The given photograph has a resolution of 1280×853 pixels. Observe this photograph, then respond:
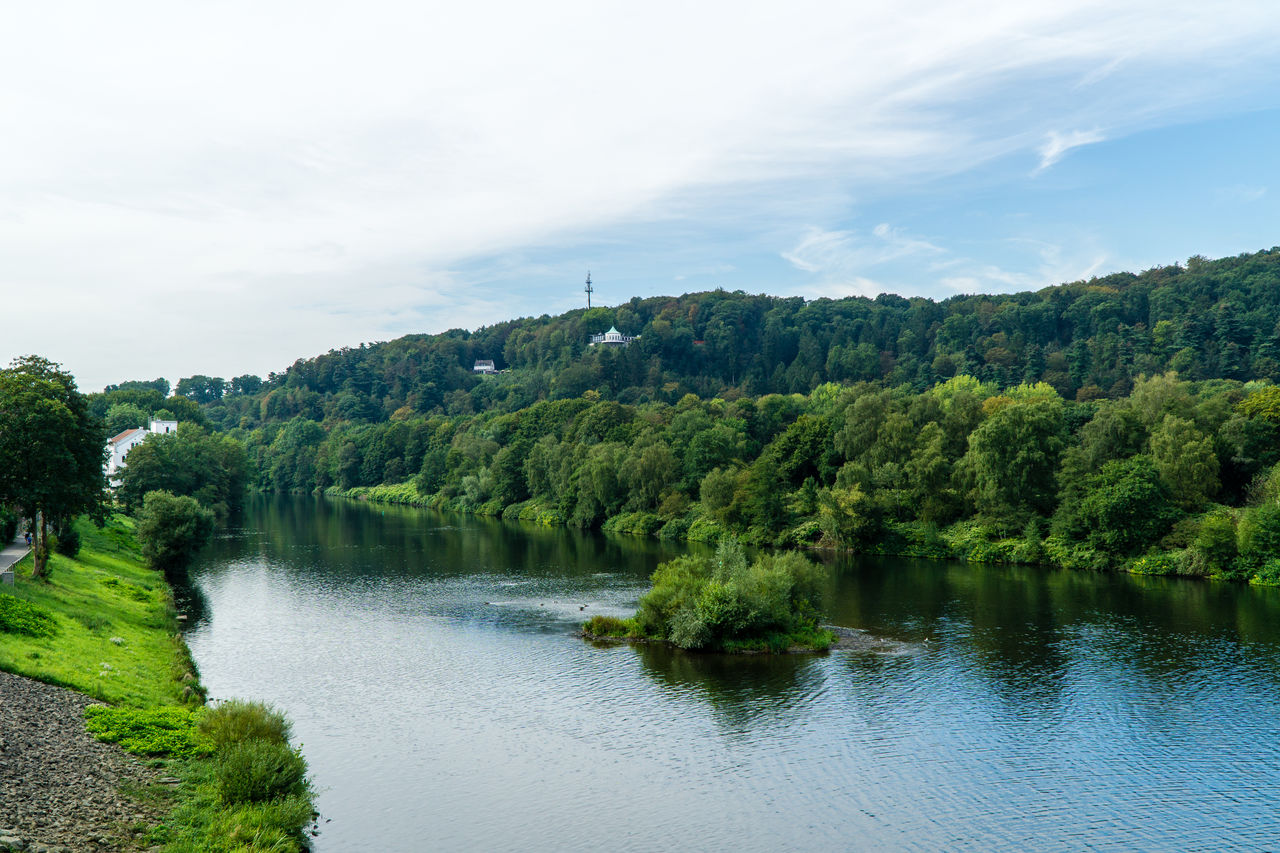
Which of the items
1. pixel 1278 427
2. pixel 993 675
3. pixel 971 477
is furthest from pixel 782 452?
pixel 993 675

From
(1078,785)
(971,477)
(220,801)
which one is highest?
(971,477)

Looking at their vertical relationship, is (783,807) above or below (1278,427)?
below

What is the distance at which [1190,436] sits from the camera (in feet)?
212

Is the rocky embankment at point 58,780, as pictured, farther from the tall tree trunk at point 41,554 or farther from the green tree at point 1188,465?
the green tree at point 1188,465

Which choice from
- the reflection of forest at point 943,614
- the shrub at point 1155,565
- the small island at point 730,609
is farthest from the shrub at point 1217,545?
the small island at point 730,609

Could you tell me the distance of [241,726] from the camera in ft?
80.2

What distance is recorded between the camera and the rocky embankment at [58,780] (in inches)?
728

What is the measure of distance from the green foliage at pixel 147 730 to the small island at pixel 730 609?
19.8 m

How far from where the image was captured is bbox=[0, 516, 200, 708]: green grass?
2798cm

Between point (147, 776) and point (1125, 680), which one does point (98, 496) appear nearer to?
point (147, 776)

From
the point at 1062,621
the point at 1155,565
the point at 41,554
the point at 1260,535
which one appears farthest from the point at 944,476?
the point at 41,554

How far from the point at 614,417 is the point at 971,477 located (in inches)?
1856

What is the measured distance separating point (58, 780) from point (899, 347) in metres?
152

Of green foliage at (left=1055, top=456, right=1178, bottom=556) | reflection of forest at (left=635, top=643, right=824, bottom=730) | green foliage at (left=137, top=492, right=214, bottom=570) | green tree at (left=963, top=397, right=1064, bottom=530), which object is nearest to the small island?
reflection of forest at (left=635, top=643, right=824, bottom=730)
